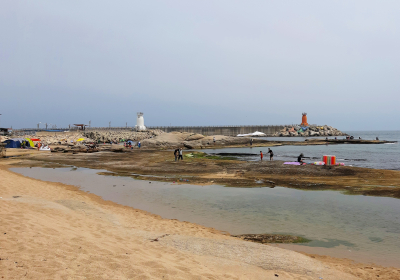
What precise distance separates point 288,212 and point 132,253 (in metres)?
7.55

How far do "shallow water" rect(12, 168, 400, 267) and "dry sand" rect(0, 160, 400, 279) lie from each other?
1192 millimetres

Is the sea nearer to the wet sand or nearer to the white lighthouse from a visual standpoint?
the wet sand

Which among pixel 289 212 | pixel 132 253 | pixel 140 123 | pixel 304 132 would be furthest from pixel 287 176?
pixel 304 132

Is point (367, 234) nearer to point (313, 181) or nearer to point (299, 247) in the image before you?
point (299, 247)

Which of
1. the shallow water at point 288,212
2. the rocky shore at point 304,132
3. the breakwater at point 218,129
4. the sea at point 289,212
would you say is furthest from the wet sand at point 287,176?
the rocky shore at point 304,132

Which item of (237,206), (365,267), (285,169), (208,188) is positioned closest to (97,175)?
(208,188)

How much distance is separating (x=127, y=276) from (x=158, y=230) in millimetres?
4012

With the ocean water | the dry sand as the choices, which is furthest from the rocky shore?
the dry sand

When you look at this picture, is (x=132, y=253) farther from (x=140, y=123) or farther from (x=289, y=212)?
(x=140, y=123)

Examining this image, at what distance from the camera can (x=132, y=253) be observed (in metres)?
6.04

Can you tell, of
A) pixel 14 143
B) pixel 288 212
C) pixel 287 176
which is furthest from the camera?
pixel 14 143

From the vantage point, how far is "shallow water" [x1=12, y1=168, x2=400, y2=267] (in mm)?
8211

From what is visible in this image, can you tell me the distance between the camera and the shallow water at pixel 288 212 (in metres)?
8.21

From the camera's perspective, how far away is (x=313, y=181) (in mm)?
17859
